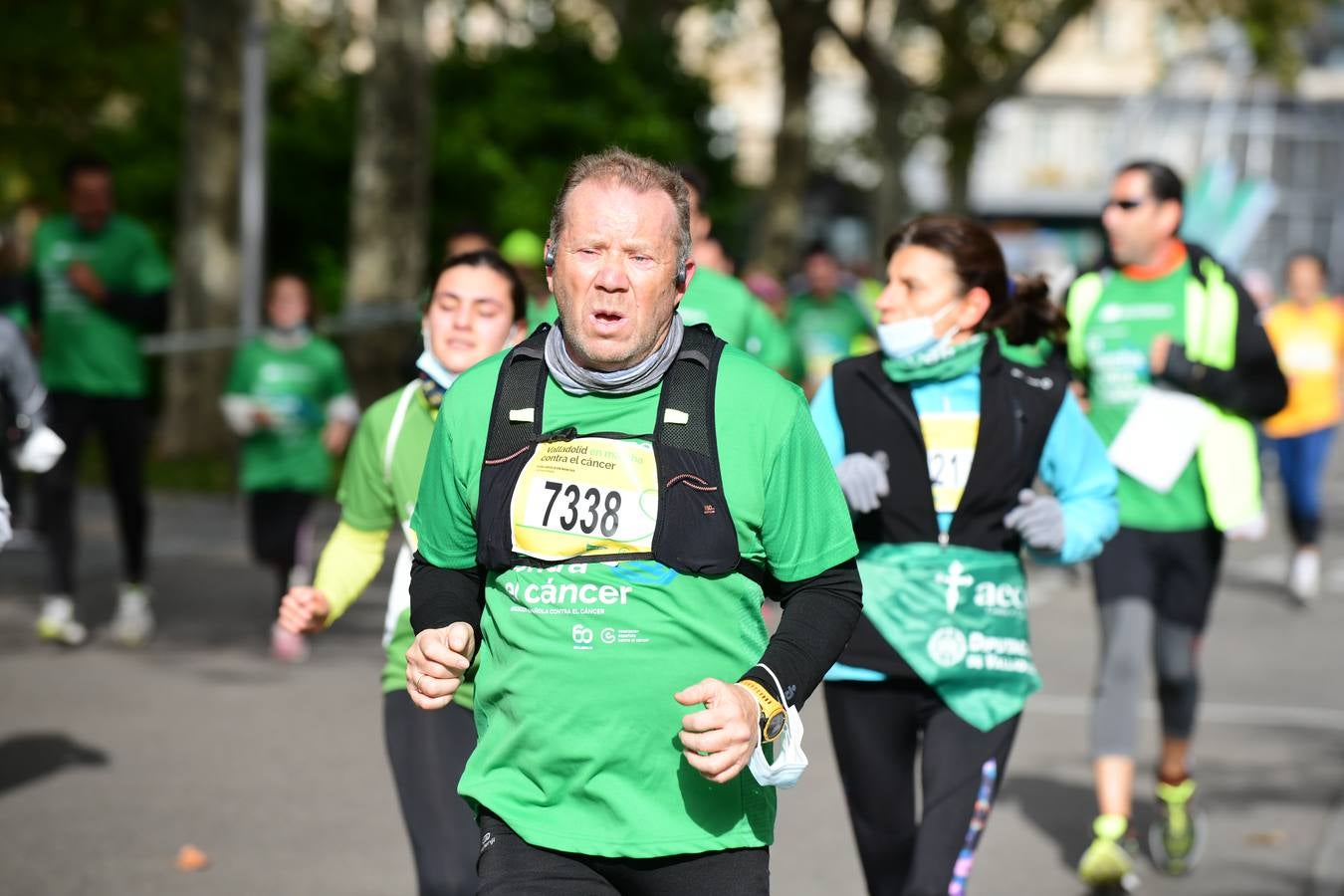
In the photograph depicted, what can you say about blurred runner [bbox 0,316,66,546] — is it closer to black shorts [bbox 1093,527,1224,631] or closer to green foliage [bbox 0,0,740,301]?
black shorts [bbox 1093,527,1224,631]

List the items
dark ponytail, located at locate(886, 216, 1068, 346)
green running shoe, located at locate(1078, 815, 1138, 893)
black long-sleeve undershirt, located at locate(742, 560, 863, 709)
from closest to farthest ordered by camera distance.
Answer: black long-sleeve undershirt, located at locate(742, 560, 863, 709) < dark ponytail, located at locate(886, 216, 1068, 346) < green running shoe, located at locate(1078, 815, 1138, 893)

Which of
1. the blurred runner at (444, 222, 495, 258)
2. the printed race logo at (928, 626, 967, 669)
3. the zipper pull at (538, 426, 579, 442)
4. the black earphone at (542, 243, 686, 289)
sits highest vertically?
the black earphone at (542, 243, 686, 289)

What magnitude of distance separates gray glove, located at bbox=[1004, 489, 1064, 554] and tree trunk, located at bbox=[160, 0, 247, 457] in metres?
14.1

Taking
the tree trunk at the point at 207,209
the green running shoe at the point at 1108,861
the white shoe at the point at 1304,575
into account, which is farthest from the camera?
the tree trunk at the point at 207,209

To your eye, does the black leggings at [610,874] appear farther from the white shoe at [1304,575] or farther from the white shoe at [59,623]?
the white shoe at [1304,575]

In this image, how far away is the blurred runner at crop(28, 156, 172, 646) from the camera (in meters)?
9.93

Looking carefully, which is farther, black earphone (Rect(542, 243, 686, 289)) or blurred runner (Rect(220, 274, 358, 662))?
blurred runner (Rect(220, 274, 358, 662))

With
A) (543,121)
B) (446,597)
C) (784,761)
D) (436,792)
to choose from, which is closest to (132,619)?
Result: (436,792)

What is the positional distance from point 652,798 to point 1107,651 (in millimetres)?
3459

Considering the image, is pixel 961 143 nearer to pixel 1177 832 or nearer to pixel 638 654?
pixel 1177 832

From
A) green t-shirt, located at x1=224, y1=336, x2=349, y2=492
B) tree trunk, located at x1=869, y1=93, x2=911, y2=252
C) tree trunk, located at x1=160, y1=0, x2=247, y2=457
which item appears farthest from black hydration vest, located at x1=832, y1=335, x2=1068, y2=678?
tree trunk, located at x1=869, y1=93, x2=911, y2=252

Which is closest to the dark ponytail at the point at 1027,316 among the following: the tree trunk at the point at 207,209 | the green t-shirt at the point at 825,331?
the green t-shirt at the point at 825,331

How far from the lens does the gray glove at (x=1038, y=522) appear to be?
4.76 m

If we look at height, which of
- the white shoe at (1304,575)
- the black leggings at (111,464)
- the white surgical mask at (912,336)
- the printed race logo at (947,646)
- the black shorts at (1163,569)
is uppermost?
the white surgical mask at (912,336)
